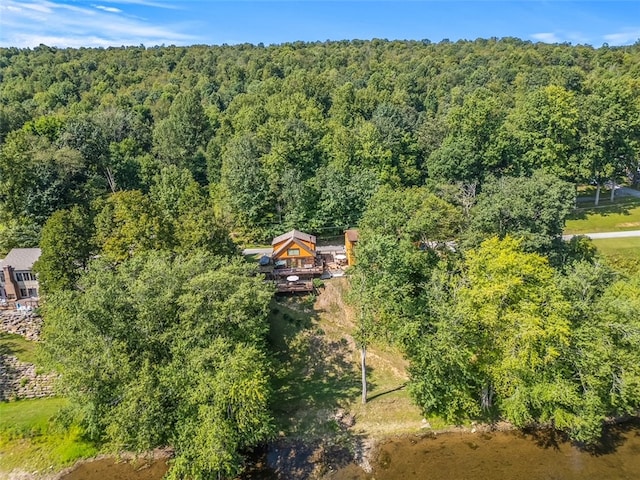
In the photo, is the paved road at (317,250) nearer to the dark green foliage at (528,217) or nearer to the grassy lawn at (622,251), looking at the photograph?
the dark green foliage at (528,217)

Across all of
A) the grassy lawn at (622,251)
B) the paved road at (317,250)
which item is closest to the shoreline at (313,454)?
the grassy lawn at (622,251)

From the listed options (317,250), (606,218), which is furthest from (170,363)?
(606,218)

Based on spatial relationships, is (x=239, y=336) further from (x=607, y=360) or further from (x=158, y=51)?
(x=158, y=51)

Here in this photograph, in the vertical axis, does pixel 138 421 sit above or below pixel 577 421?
above

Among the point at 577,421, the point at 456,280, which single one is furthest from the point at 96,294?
the point at 577,421

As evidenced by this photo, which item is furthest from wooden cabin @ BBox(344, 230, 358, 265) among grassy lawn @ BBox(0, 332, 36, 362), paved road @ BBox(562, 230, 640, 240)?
grassy lawn @ BBox(0, 332, 36, 362)

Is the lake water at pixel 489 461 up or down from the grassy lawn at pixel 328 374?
down
